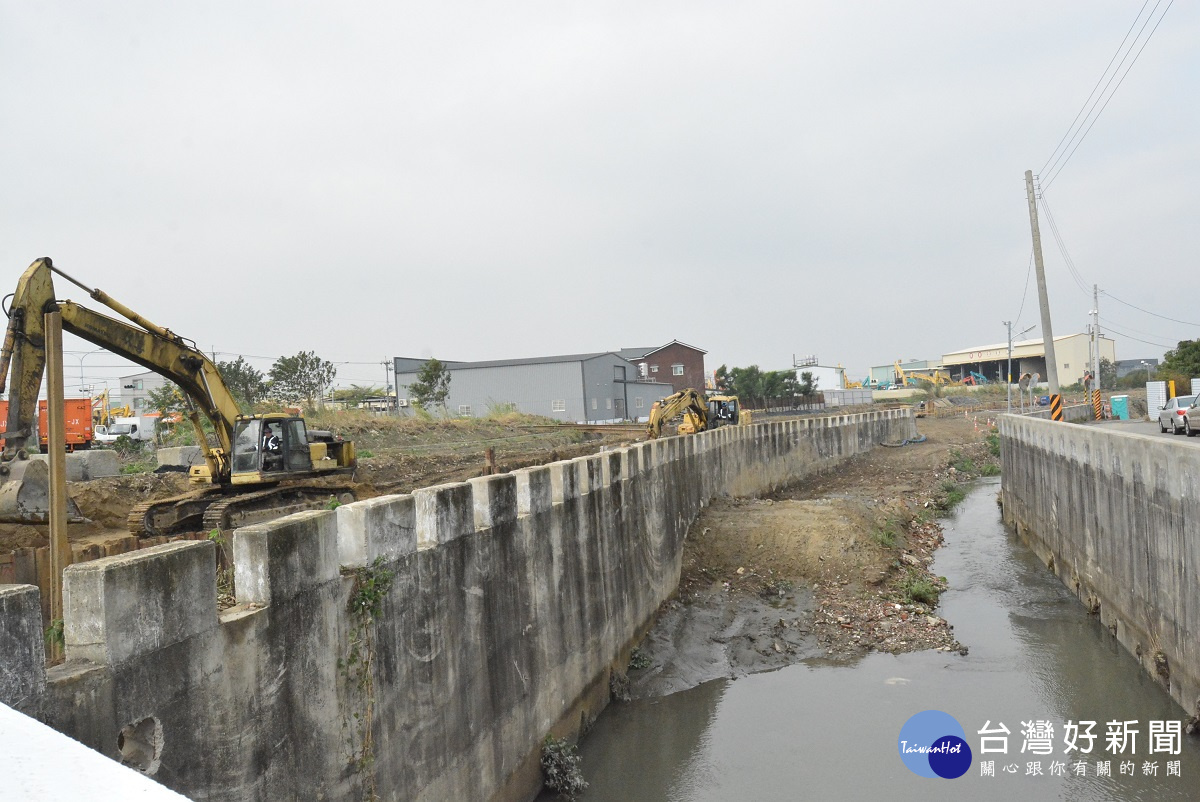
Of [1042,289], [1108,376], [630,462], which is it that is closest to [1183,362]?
[1042,289]

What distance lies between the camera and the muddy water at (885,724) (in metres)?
9.62

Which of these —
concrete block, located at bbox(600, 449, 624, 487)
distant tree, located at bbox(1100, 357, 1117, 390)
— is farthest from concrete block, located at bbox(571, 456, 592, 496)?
distant tree, located at bbox(1100, 357, 1117, 390)

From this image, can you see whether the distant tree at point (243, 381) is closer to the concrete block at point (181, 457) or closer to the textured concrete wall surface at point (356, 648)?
the concrete block at point (181, 457)

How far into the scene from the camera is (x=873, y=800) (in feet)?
30.6

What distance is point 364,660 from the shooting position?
6141mm

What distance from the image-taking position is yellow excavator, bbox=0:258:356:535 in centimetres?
1084

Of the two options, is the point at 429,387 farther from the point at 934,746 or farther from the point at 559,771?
the point at 559,771

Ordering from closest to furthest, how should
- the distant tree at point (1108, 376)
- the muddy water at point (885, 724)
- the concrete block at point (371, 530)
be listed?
1. the concrete block at point (371, 530)
2. the muddy water at point (885, 724)
3. the distant tree at point (1108, 376)

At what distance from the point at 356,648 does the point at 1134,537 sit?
10.6 m

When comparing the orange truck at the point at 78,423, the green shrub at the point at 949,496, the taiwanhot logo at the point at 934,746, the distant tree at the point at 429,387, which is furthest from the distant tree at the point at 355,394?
the taiwanhot logo at the point at 934,746

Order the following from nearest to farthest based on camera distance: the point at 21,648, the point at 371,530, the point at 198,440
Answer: the point at 21,648 → the point at 371,530 → the point at 198,440

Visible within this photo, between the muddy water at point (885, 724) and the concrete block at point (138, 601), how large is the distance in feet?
19.4

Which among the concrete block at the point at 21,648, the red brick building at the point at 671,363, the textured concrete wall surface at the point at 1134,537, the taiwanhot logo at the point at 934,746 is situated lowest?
the taiwanhot logo at the point at 934,746

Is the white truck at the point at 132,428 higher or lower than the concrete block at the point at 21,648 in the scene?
higher
